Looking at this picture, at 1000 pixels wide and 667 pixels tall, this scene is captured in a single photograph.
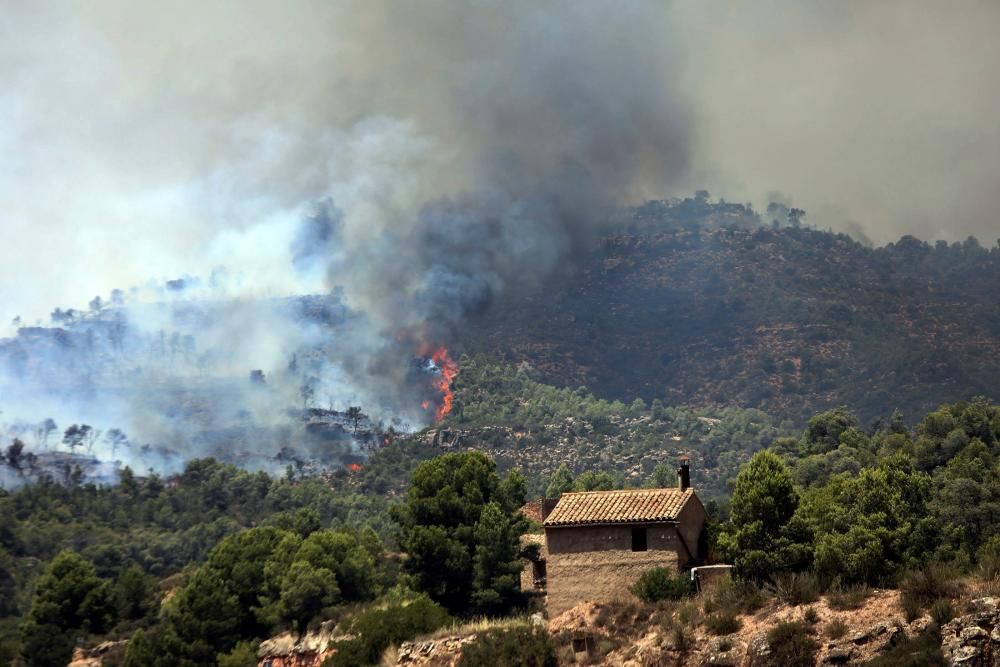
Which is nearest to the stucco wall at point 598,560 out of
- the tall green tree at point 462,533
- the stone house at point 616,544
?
the stone house at point 616,544

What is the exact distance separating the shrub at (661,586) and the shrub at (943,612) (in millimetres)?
13687

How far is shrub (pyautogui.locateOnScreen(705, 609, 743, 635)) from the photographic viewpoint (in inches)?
2215

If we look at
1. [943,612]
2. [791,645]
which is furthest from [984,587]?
[791,645]

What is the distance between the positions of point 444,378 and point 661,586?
13203 centimetres

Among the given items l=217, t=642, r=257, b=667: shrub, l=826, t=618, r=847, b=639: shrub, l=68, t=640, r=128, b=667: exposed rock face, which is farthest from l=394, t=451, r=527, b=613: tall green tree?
l=68, t=640, r=128, b=667: exposed rock face

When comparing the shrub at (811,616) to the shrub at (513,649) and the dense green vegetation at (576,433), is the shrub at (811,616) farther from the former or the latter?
the dense green vegetation at (576,433)

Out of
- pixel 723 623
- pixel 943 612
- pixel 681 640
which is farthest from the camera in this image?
pixel 681 640

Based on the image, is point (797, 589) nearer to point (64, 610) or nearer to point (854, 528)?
point (854, 528)

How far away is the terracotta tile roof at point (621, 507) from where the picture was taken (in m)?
66.2

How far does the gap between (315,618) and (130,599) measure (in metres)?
27.5

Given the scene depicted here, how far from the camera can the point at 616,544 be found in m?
66.1

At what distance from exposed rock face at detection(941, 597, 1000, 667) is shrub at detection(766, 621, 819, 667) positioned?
4.97 m

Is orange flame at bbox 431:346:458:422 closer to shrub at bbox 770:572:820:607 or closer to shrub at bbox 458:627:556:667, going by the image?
shrub at bbox 458:627:556:667

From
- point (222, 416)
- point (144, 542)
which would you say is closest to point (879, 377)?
point (222, 416)
